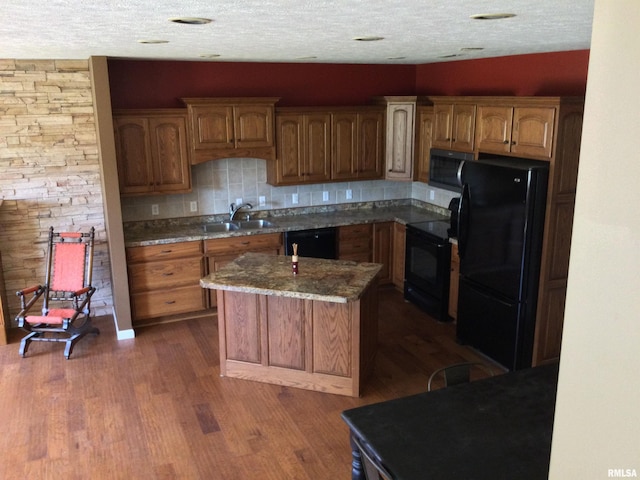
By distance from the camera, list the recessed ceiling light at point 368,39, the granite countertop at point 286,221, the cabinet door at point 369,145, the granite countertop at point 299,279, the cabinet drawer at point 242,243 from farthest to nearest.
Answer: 1. the cabinet door at point 369,145
2. the cabinet drawer at point 242,243
3. the granite countertop at point 286,221
4. the granite countertop at point 299,279
5. the recessed ceiling light at point 368,39

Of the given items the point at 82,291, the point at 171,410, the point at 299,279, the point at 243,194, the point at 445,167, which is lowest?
the point at 171,410

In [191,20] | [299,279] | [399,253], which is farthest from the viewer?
[399,253]

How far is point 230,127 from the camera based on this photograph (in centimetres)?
576

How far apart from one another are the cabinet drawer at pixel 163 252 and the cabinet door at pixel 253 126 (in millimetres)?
1171

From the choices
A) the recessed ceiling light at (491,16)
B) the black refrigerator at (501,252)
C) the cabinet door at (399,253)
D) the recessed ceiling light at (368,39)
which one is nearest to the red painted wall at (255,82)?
the cabinet door at (399,253)

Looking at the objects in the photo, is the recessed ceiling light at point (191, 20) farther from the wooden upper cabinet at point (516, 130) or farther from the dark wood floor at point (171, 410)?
the wooden upper cabinet at point (516, 130)

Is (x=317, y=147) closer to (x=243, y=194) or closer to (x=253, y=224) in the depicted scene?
(x=243, y=194)

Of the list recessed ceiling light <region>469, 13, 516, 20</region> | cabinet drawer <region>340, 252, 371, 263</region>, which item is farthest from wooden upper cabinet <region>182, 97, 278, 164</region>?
recessed ceiling light <region>469, 13, 516, 20</region>

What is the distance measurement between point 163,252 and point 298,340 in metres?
1.95

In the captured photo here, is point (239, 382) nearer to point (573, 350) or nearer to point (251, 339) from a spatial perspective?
point (251, 339)

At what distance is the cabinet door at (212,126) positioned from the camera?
5612 millimetres

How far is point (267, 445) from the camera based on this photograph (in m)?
3.71

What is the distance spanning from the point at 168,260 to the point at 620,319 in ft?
16.9

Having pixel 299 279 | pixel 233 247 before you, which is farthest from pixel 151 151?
pixel 299 279
